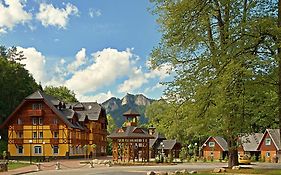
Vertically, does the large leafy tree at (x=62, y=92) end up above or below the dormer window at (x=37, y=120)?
above

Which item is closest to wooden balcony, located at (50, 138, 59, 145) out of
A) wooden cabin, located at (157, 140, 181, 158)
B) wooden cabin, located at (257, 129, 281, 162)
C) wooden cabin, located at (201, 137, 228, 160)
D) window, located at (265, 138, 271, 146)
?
wooden cabin, located at (157, 140, 181, 158)

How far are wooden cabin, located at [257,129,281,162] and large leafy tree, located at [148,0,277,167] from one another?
45.8m

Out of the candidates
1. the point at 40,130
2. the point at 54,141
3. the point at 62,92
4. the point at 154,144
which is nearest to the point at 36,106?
the point at 40,130

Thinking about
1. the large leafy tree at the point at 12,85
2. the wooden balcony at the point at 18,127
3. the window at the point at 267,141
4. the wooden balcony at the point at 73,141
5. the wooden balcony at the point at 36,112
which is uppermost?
the large leafy tree at the point at 12,85

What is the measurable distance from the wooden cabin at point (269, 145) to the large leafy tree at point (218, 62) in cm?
4578

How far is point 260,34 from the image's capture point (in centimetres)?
1853

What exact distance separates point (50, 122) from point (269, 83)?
5307 cm

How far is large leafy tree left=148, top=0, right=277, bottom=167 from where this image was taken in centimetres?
1866

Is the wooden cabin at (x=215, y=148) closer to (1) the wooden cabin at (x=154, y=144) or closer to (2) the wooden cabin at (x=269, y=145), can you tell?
(2) the wooden cabin at (x=269, y=145)

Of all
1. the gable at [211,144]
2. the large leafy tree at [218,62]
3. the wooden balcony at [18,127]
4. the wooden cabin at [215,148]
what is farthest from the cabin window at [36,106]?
the large leafy tree at [218,62]

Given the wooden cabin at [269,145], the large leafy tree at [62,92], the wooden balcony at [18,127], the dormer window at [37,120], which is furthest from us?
the large leafy tree at [62,92]

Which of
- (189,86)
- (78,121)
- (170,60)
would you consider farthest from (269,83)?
(78,121)

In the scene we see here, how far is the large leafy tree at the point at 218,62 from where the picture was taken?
1866 centimetres

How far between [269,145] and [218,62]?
2036 inches
